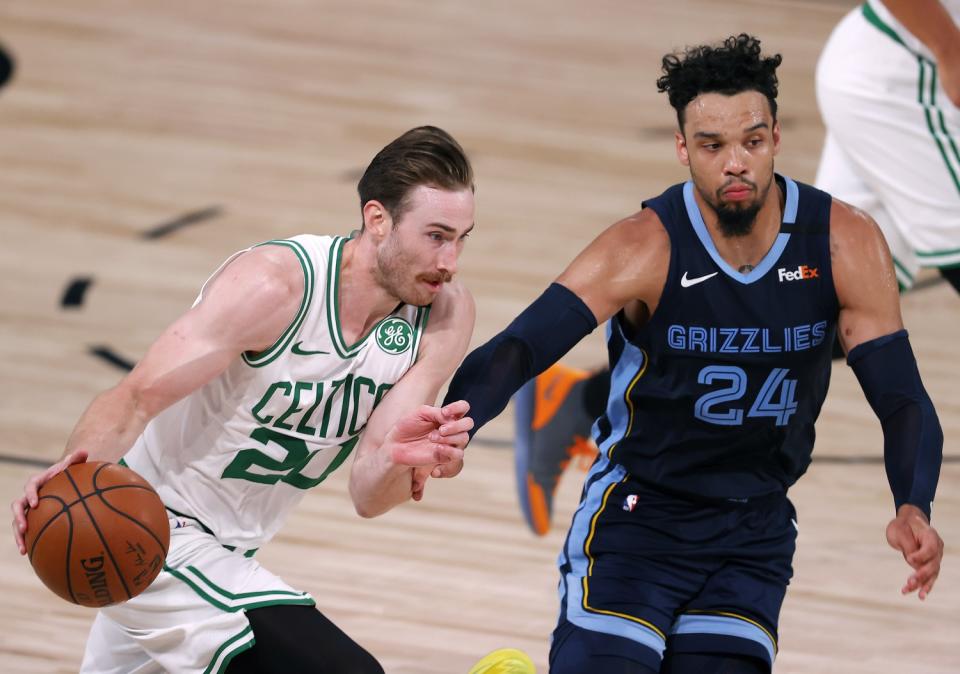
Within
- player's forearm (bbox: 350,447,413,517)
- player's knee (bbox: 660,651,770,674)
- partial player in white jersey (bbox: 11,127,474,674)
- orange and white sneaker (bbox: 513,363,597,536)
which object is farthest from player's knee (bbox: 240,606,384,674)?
orange and white sneaker (bbox: 513,363,597,536)

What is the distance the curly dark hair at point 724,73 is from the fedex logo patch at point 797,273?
361mm

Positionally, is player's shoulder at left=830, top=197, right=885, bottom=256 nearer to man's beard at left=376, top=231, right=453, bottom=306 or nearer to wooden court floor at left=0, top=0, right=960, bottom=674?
man's beard at left=376, top=231, right=453, bottom=306

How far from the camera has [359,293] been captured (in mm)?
3566

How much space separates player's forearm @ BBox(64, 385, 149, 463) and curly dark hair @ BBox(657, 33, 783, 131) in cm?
137

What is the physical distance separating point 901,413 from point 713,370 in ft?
1.40

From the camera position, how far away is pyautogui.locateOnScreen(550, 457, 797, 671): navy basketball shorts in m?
3.45

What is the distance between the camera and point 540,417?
5230 millimetres

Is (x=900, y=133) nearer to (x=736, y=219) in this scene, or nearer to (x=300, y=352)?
(x=736, y=219)

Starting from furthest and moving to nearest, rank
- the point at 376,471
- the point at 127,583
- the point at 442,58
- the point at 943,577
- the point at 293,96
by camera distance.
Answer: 1. the point at 442,58
2. the point at 293,96
3. the point at 943,577
4. the point at 376,471
5. the point at 127,583

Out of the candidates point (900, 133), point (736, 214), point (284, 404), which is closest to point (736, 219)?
point (736, 214)

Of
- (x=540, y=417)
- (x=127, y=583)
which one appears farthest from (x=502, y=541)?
(x=127, y=583)

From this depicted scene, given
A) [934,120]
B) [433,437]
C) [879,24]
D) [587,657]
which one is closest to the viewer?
[433,437]

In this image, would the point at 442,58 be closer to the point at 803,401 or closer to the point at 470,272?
the point at 470,272

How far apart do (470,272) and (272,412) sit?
154 inches
